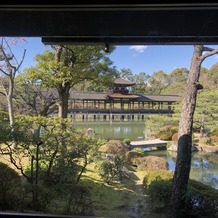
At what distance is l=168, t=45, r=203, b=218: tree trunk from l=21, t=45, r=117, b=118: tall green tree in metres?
0.83

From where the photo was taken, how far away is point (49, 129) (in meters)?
2.51

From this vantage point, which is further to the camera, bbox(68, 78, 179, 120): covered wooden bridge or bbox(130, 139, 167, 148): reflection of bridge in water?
bbox(130, 139, 167, 148): reflection of bridge in water

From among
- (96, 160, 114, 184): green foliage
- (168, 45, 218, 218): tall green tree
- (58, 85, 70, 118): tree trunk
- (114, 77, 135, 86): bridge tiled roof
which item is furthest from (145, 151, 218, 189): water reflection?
(58, 85, 70, 118): tree trunk

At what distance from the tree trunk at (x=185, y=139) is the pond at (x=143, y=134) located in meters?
0.10

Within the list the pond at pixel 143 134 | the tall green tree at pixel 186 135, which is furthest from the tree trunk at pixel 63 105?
the tall green tree at pixel 186 135

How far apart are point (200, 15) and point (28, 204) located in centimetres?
186

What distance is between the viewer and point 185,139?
98.5 inches

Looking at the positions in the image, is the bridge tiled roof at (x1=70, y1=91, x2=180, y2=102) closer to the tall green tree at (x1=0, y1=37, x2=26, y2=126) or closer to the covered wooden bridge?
the covered wooden bridge

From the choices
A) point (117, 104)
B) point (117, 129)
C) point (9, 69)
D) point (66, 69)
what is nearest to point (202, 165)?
point (117, 129)

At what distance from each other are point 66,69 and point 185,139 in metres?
1.63

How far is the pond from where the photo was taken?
2496 mm

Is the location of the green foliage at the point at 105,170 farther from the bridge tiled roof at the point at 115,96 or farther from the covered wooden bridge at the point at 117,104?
the bridge tiled roof at the point at 115,96

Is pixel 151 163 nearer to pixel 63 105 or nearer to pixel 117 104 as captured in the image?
pixel 117 104

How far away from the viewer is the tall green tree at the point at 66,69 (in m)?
2.67
